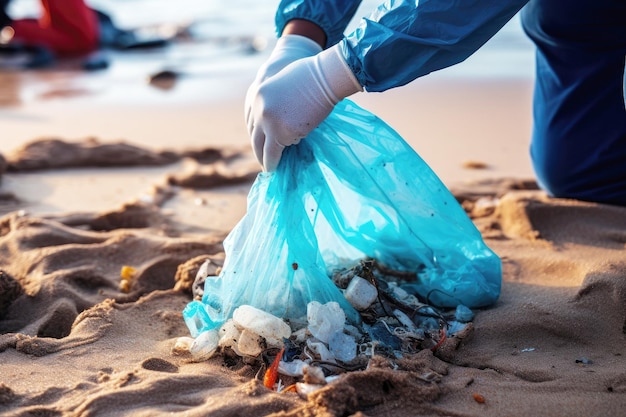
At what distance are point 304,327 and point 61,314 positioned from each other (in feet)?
2.20

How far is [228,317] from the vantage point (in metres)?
1.68

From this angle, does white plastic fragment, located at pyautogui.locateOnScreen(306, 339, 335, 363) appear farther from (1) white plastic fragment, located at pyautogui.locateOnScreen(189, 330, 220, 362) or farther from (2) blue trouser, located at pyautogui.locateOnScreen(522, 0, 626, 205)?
(2) blue trouser, located at pyautogui.locateOnScreen(522, 0, 626, 205)

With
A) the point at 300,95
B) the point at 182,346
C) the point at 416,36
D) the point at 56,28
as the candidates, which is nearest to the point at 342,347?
the point at 182,346

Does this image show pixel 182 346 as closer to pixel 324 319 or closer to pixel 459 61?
pixel 324 319

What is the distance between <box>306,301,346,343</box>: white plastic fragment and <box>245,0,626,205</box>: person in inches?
14.7

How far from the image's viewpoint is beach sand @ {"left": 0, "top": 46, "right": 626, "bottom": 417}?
4.70ft

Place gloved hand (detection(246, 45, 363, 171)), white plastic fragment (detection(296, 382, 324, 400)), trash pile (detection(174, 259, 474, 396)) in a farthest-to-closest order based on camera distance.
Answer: gloved hand (detection(246, 45, 363, 171)) < trash pile (detection(174, 259, 474, 396)) < white plastic fragment (detection(296, 382, 324, 400))

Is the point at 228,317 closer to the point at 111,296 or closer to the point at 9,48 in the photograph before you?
the point at 111,296

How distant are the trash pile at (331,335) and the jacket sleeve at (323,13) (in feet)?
2.38

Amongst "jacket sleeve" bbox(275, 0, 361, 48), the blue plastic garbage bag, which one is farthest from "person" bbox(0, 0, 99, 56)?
the blue plastic garbage bag

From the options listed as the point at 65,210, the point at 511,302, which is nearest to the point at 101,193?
the point at 65,210

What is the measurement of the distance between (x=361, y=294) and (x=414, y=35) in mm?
619

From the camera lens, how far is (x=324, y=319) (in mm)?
1597

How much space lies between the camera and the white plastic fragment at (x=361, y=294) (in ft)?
5.64
